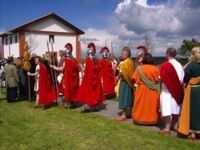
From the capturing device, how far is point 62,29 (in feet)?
150

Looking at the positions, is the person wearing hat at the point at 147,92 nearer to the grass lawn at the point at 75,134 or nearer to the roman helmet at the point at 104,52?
the grass lawn at the point at 75,134

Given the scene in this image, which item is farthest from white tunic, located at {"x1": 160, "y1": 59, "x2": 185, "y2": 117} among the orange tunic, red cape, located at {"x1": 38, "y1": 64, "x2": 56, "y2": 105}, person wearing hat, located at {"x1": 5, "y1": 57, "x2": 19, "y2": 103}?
person wearing hat, located at {"x1": 5, "y1": 57, "x2": 19, "y2": 103}

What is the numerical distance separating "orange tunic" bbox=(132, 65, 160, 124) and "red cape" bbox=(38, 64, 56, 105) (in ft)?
13.8

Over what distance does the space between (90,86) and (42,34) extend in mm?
34455

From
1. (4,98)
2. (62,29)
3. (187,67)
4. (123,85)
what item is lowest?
(4,98)

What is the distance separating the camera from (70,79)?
38.7ft

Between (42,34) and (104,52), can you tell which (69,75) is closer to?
(104,52)

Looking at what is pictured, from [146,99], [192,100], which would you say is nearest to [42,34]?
[146,99]

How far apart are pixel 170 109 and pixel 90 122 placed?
2.54 metres

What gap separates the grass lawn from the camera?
23.8 ft

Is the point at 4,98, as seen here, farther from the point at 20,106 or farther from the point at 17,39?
the point at 17,39

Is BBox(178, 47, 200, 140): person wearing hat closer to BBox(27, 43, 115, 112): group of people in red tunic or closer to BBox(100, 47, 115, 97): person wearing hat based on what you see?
BBox(27, 43, 115, 112): group of people in red tunic

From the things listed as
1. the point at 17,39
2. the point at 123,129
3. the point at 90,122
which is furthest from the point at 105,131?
the point at 17,39

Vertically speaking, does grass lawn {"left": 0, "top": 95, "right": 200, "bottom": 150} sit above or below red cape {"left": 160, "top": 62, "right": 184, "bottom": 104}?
below
